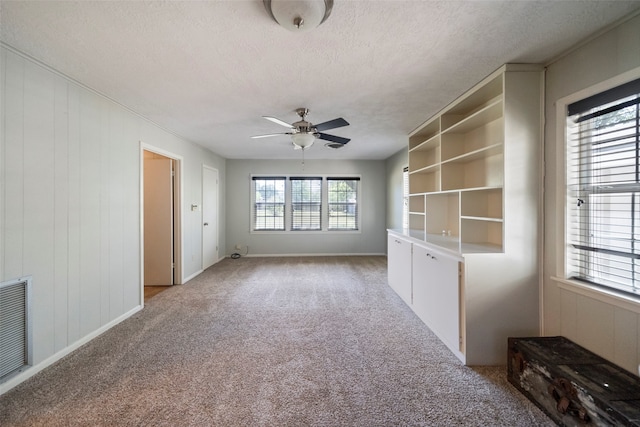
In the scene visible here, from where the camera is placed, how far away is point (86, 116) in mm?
2416

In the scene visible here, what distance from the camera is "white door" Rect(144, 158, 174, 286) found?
4.08 meters

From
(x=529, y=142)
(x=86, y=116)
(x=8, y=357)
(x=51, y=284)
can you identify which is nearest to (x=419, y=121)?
(x=529, y=142)

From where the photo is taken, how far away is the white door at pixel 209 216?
16.7ft

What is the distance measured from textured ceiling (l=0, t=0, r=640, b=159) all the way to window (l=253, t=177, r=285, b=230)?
3.56 meters

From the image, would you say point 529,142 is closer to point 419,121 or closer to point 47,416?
point 419,121

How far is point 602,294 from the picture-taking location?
5.42ft

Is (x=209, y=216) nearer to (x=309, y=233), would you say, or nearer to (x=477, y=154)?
(x=309, y=233)

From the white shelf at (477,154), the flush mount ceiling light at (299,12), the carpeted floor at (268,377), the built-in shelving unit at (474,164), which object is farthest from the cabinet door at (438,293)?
the flush mount ceiling light at (299,12)

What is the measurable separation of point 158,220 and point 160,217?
60mm

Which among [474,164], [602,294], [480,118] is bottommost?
[602,294]

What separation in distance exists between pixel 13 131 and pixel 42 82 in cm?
52

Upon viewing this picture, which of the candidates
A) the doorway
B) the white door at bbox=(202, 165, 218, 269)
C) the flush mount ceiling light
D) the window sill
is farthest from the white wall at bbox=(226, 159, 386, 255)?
the flush mount ceiling light

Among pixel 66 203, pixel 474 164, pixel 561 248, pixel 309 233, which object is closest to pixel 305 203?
pixel 309 233

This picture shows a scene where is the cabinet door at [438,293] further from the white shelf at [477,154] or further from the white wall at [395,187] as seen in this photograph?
the white wall at [395,187]
